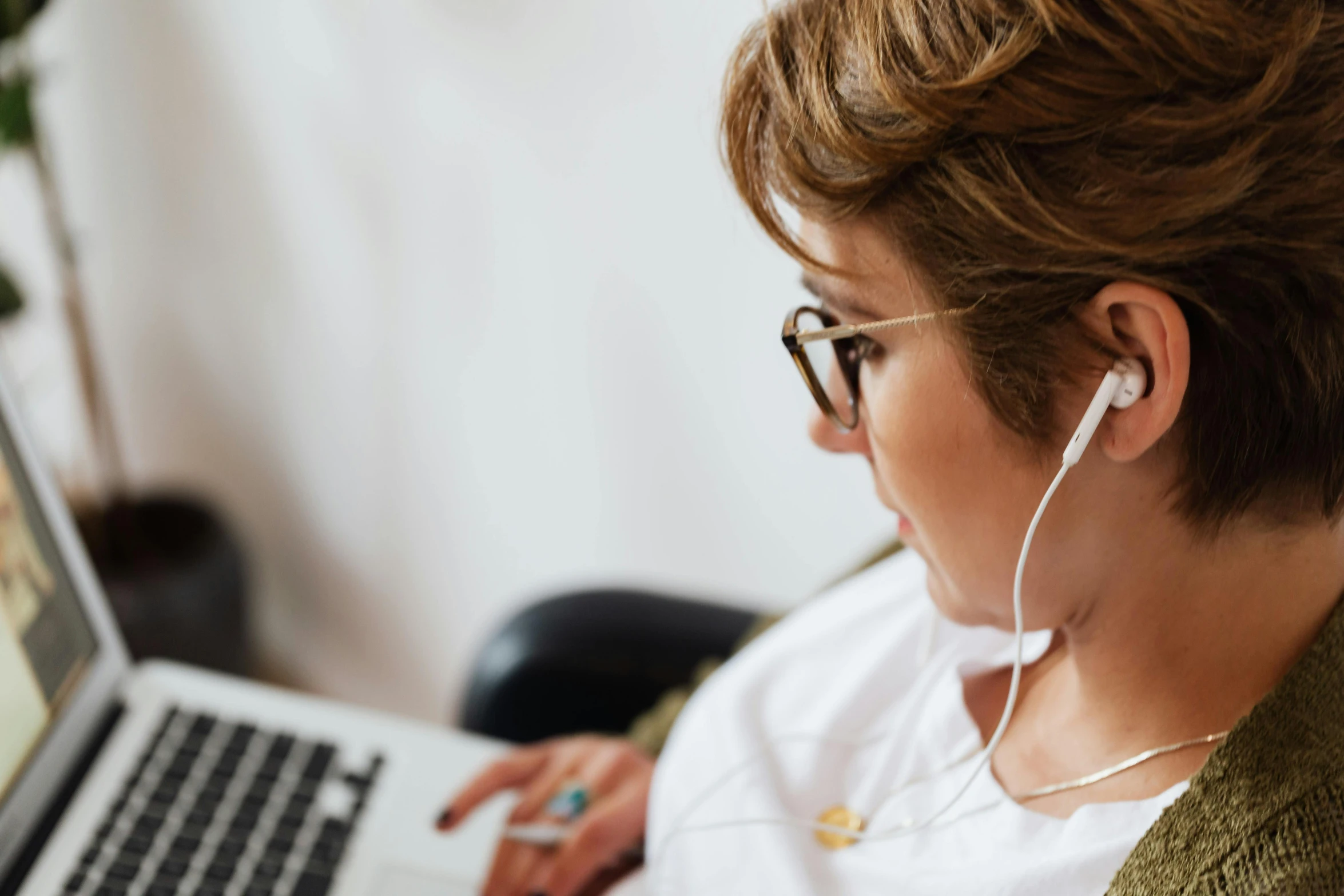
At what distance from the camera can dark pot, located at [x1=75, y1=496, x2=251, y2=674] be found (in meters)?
1.72

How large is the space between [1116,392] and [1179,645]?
7.6 inches

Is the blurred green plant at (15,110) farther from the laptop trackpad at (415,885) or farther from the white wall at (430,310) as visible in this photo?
the laptop trackpad at (415,885)

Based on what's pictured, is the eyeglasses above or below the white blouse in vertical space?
above

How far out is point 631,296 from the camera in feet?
4.55

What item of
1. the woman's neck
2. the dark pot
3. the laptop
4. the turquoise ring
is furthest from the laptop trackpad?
the dark pot

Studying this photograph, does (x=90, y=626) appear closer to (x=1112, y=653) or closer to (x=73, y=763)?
(x=73, y=763)

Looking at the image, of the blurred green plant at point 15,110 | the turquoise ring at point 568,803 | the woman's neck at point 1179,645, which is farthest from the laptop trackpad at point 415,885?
the blurred green plant at point 15,110

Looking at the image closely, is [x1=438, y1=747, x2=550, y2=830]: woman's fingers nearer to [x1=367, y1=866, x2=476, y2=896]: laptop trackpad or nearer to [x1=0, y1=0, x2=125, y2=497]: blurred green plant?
[x1=367, y1=866, x2=476, y2=896]: laptop trackpad

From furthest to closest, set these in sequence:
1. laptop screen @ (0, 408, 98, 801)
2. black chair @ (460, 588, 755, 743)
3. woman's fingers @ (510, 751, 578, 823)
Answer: black chair @ (460, 588, 755, 743)
woman's fingers @ (510, 751, 578, 823)
laptop screen @ (0, 408, 98, 801)

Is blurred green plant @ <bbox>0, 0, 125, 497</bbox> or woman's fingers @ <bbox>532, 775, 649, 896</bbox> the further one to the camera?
blurred green plant @ <bbox>0, 0, 125, 497</bbox>

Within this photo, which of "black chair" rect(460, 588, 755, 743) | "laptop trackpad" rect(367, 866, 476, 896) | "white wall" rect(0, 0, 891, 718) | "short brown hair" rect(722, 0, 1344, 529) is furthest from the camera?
"white wall" rect(0, 0, 891, 718)

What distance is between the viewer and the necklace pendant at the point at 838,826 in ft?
2.75

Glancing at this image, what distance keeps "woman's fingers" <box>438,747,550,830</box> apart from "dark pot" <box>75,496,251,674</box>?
0.90 meters

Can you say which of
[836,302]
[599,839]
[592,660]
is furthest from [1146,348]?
[592,660]
